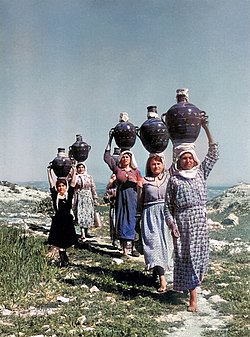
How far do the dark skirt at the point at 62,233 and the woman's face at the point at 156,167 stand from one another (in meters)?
1.70

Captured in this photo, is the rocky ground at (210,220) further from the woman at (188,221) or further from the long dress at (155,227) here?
the long dress at (155,227)

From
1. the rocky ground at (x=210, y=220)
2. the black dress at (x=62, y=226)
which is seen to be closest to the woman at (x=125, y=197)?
the rocky ground at (x=210, y=220)

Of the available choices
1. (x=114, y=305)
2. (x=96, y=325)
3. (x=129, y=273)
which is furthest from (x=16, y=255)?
(x=96, y=325)

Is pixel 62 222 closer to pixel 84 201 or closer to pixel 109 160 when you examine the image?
pixel 109 160

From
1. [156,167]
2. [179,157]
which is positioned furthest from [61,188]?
[179,157]

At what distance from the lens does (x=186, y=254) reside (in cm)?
471

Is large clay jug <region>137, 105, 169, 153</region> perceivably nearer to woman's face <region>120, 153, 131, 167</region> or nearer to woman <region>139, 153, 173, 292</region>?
woman's face <region>120, 153, 131, 167</region>

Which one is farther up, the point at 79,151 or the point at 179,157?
the point at 79,151

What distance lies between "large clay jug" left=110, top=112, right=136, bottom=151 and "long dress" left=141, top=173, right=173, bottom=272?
1864 millimetres

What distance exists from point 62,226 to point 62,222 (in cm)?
5

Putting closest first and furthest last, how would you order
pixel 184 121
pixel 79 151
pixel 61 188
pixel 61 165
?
pixel 184 121 < pixel 61 188 < pixel 61 165 < pixel 79 151

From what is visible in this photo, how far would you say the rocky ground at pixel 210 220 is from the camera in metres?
4.34

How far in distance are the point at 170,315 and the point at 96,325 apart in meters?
0.72

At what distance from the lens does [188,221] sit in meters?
4.70
